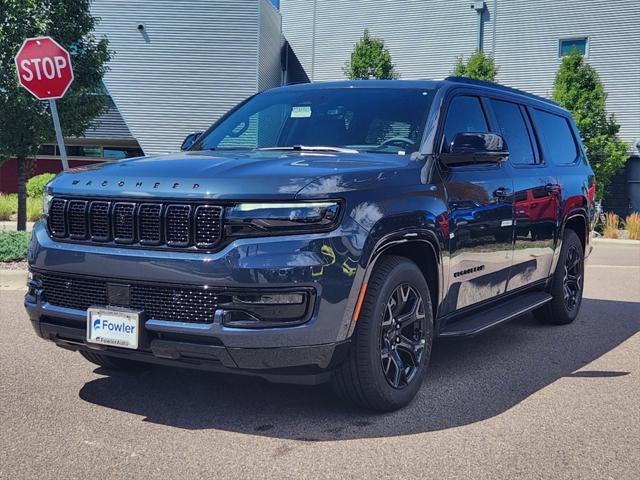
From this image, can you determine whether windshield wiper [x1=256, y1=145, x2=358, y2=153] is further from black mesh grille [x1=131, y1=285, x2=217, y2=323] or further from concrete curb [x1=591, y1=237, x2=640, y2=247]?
concrete curb [x1=591, y1=237, x2=640, y2=247]

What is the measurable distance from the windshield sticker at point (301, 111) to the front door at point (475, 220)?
100 cm

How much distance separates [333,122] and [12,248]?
6434mm

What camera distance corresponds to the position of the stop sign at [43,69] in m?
9.05

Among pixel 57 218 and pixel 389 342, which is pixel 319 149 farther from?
pixel 57 218

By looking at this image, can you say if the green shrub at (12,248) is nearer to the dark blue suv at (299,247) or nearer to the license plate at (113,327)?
the dark blue suv at (299,247)

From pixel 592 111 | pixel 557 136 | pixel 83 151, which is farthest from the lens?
pixel 83 151

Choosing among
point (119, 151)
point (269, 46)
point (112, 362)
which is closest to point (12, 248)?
point (112, 362)

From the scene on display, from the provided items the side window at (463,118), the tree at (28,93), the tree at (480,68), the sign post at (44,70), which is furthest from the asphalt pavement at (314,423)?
the tree at (480,68)

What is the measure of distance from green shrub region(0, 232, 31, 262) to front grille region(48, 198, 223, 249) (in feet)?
20.3

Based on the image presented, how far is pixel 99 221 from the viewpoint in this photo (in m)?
4.04

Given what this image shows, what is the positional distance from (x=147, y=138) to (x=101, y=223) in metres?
23.1

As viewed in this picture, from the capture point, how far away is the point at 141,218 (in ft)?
12.8

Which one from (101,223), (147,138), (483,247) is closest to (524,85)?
(147,138)

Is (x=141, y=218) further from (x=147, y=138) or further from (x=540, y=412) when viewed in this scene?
(x=147, y=138)
